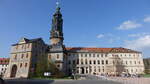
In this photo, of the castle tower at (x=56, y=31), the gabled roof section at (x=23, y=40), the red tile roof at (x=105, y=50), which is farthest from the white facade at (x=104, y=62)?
the gabled roof section at (x=23, y=40)

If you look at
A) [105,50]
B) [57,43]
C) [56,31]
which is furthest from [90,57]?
[56,31]

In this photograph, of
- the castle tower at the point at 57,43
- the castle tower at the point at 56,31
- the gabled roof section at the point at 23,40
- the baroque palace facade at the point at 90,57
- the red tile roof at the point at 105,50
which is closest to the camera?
the gabled roof section at the point at 23,40

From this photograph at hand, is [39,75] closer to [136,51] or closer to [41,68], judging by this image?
[41,68]

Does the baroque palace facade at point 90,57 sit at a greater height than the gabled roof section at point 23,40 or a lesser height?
lesser

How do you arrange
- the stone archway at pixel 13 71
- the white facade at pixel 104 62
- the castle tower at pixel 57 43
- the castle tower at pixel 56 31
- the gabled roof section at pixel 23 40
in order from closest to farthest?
the stone archway at pixel 13 71, the gabled roof section at pixel 23 40, the castle tower at pixel 57 43, the castle tower at pixel 56 31, the white facade at pixel 104 62

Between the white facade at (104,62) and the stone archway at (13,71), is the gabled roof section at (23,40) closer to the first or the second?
the stone archway at (13,71)

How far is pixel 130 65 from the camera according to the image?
70938mm

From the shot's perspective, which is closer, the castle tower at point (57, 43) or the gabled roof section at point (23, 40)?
the gabled roof section at point (23, 40)

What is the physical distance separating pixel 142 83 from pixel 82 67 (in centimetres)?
4960

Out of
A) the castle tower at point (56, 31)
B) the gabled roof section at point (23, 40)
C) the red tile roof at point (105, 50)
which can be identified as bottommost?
the red tile roof at point (105, 50)

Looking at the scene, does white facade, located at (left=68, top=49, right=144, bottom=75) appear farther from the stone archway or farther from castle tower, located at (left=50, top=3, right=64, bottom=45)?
the stone archway

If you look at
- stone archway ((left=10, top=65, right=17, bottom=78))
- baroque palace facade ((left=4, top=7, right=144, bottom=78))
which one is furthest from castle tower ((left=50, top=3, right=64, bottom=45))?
stone archway ((left=10, top=65, right=17, bottom=78))

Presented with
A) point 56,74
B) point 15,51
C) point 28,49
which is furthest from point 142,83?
point 15,51

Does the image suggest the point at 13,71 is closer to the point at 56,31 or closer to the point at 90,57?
the point at 56,31
